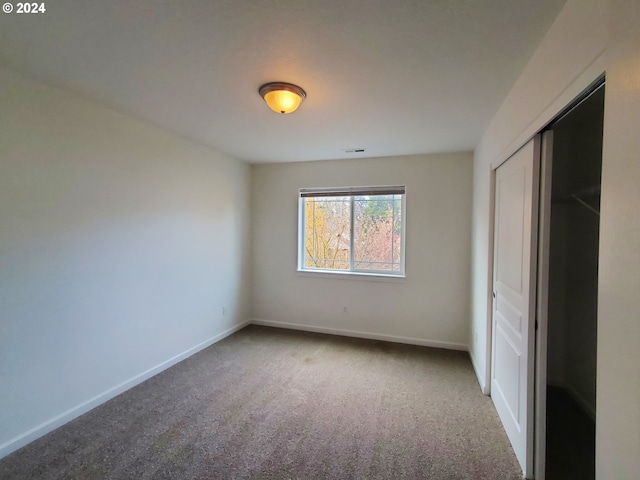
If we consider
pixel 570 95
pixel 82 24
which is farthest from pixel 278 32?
pixel 570 95

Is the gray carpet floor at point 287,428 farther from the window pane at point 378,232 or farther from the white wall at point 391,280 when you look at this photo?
the window pane at point 378,232

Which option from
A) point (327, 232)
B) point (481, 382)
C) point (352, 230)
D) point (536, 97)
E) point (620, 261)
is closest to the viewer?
point (620, 261)

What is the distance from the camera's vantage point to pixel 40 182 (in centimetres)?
195

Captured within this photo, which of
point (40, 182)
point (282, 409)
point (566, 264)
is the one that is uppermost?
point (40, 182)

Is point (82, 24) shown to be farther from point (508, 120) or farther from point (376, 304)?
point (376, 304)

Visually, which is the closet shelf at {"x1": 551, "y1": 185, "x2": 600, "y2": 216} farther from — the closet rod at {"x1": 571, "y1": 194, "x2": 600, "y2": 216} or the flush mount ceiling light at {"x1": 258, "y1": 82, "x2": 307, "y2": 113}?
the flush mount ceiling light at {"x1": 258, "y1": 82, "x2": 307, "y2": 113}

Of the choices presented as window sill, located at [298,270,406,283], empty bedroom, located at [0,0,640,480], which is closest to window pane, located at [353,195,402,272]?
window sill, located at [298,270,406,283]

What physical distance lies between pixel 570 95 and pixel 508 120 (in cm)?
92

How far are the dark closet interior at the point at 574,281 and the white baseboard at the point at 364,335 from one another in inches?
42.0

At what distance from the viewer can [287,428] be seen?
6.84 feet

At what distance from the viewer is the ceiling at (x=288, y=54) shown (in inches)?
49.9

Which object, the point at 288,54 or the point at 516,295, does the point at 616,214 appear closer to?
the point at 516,295

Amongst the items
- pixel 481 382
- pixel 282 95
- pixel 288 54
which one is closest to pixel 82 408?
pixel 282 95

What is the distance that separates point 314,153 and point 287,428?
2.94 m
